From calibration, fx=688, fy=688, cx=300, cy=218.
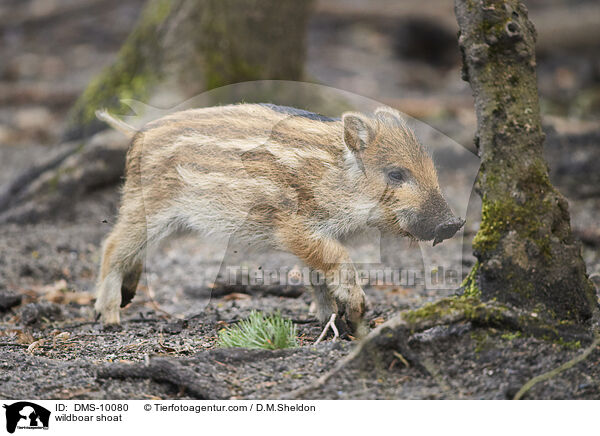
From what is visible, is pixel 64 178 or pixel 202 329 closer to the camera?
pixel 202 329

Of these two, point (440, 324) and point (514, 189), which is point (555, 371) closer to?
point (440, 324)

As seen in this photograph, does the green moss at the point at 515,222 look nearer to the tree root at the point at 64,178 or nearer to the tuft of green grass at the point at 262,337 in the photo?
the tuft of green grass at the point at 262,337

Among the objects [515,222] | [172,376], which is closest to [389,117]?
[515,222]

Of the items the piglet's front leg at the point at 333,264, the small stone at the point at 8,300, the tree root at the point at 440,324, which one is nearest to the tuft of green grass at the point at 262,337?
the piglet's front leg at the point at 333,264

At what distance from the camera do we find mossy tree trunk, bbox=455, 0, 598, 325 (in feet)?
11.3

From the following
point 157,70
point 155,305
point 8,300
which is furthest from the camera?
point 157,70

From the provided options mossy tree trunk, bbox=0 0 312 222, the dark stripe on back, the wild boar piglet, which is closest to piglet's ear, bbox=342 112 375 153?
the wild boar piglet

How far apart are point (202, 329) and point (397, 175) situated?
164 centimetres

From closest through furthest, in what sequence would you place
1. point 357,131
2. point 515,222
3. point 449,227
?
point 515,222
point 449,227
point 357,131

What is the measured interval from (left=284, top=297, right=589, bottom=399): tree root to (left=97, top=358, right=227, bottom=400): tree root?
0.53 meters

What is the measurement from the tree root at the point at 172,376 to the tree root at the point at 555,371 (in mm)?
1351

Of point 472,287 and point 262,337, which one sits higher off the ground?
point 472,287
